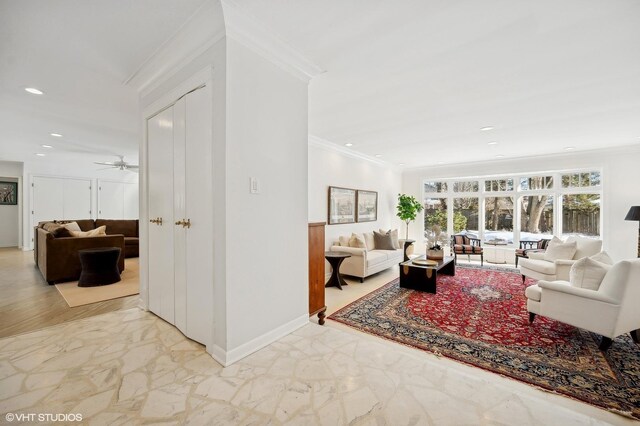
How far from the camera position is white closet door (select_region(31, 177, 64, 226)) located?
735 cm

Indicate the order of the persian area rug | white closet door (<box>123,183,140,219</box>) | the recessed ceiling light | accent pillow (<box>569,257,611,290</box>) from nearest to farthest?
the persian area rug
accent pillow (<box>569,257,611,290</box>)
the recessed ceiling light
white closet door (<box>123,183,140,219</box>)

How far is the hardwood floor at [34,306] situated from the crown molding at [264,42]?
306cm

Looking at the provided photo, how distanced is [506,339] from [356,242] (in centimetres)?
293

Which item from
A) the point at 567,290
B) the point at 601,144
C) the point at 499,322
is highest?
the point at 601,144

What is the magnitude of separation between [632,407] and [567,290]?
1082mm

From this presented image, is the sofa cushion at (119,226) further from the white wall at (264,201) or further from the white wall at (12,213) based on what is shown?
the white wall at (264,201)

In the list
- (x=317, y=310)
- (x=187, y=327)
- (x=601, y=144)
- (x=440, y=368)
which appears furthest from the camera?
(x=601, y=144)

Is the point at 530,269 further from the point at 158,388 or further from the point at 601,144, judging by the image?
the point at 158,388

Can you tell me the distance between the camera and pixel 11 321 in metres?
2.69

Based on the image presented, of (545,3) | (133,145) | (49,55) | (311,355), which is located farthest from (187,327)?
(133,145)

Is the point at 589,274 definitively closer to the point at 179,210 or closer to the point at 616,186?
the point at 179,210

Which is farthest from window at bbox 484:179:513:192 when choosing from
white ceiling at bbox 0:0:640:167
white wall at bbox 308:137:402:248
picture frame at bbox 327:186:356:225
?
picture frame at bbox 327:186:356:225

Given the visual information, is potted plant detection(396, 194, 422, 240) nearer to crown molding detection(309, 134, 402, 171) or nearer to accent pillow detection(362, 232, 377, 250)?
crown molding detection(309, 134, 402, 171)

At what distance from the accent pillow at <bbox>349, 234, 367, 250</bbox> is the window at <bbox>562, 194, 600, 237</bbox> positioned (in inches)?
192
